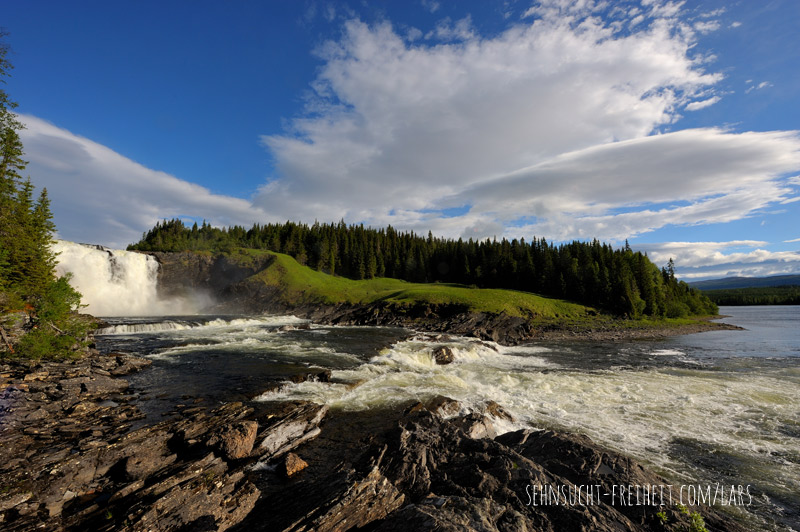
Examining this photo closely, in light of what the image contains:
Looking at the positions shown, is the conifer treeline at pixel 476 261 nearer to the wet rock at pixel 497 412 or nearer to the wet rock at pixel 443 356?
the wet rock at pixel 443 356

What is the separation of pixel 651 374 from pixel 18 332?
52414mm

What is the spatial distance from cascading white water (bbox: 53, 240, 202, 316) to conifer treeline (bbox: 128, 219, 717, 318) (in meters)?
24.9

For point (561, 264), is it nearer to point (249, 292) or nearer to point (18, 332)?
point (249, 292)

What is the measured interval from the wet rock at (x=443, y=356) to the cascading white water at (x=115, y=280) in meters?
73.7

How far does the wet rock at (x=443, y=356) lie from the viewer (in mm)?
30391

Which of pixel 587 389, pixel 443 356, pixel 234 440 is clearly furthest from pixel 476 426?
pixel 443 356

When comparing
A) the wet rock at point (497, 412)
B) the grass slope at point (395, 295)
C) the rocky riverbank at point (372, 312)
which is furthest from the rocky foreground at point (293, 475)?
the grass slope at point (395, 295)

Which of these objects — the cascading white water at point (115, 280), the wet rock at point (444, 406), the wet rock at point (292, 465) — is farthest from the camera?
the cascading white water at point (115, 280)

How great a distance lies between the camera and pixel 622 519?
7188 mm

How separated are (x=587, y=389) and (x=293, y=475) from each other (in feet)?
65.8

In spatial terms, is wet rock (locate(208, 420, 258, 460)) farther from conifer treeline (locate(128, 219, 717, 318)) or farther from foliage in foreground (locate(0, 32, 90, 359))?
conifer treeline (locate(128, 219, 717, 318))

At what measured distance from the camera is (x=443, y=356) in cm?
3097

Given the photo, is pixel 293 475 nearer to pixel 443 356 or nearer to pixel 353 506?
pixel 353 506

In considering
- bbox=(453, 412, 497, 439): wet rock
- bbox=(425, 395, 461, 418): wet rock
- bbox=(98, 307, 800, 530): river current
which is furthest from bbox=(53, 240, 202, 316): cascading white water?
bbox=(453, 412, 497, 439): wet rock
